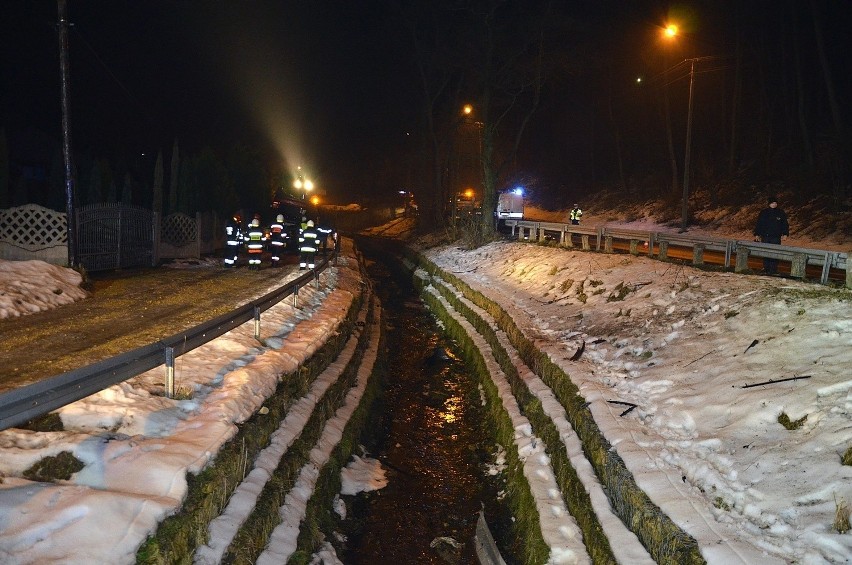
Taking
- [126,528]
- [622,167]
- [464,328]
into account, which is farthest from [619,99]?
[126,528]

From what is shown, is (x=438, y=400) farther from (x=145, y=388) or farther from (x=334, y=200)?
(x=334, y=200)

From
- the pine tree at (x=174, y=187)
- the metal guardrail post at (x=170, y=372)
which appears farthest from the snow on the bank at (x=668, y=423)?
the pine tree at (x=174, y=187)

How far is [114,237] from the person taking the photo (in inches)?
695

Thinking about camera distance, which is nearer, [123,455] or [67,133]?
[123,455]

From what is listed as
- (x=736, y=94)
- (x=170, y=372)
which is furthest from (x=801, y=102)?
(x=170, y=372)

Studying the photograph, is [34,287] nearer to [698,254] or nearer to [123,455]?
[123,455]

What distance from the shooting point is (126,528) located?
387 cm

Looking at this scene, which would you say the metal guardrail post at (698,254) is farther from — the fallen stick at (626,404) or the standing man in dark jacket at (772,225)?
the fallen stick at (626,404)

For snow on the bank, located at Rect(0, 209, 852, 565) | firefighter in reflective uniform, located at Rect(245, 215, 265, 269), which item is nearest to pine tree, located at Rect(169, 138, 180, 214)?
firefighter in reflective uniform, located at Rect(245, 215, 265, 269)

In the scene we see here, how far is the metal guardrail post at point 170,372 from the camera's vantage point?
6191 millimetres

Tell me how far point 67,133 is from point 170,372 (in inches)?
440

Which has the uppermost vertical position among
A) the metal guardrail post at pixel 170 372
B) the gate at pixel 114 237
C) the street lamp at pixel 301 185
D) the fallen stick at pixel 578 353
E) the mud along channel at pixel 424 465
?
the street lamp at pixel 301 185

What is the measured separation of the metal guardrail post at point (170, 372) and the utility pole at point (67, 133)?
1009cm

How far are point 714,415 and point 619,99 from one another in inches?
2006
